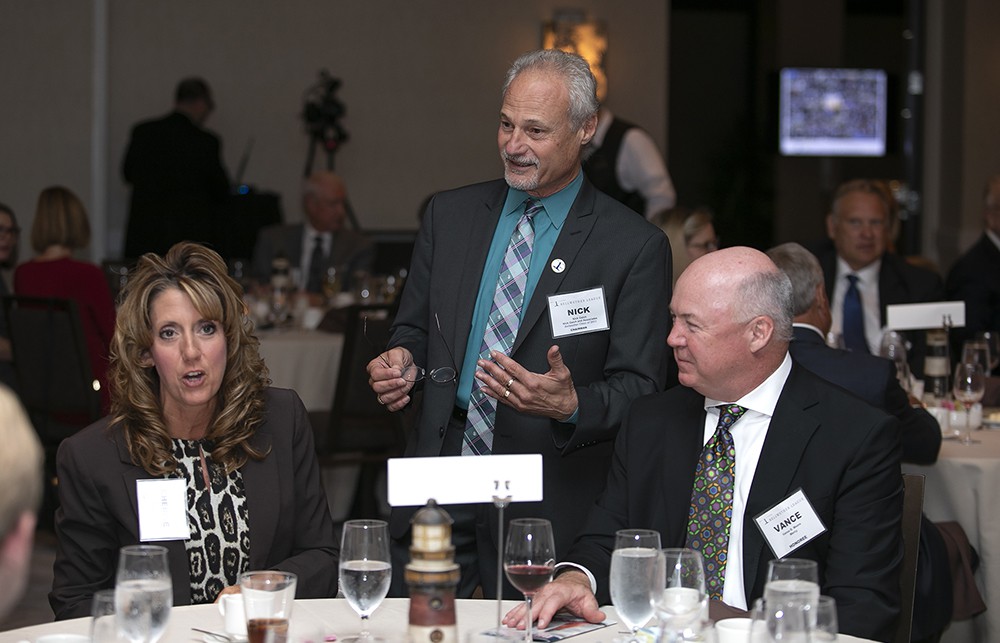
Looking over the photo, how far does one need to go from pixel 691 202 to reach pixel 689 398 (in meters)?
11.8

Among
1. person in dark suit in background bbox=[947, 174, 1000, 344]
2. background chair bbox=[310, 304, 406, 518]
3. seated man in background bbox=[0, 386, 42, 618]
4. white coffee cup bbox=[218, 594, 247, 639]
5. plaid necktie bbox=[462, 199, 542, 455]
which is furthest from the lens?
person in dark suit in background bbox=[947, 174, 1000, 344]

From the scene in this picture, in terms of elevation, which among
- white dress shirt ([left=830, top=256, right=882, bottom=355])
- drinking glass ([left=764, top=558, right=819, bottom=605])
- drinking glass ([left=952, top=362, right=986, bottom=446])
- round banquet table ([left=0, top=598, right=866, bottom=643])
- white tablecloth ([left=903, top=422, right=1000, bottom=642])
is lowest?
white tablecloth ([left=903, top=422, right=1000, bottom=642])

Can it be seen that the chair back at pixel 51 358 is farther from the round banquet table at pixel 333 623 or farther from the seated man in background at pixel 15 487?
the seated man in background at pixel 15 487

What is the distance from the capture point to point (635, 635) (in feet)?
6.54

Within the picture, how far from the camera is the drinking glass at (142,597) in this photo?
68.2 inches

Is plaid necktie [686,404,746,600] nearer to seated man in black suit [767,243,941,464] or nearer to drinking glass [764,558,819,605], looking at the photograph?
drinking glass [764,558,819,605]

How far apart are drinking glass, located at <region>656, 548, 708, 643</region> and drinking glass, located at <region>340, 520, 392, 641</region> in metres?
0.41

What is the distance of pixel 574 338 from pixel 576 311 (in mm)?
67

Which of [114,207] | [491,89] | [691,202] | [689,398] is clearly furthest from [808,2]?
[689,398]

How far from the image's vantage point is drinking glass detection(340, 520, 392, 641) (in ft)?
6.26

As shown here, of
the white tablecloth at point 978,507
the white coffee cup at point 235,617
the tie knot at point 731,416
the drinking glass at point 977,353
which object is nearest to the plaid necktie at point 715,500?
the tie knot at point 731,416

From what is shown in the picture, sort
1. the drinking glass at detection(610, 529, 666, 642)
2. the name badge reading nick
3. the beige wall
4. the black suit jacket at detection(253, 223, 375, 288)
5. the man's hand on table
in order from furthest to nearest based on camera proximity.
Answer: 1. the beige wall
2. the black suit jacket at detection(253, 223, 375, 288)
3. the name badge reading nick
4. the man's hand on table
5. the drinking glass at detection(610, 529, 666, 642)

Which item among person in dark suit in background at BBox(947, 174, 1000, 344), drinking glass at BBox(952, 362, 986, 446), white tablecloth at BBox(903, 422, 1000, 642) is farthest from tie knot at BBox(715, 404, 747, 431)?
person in dark suit in background at BBox(947, 174, 1000, 344)

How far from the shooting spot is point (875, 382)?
3441mm
